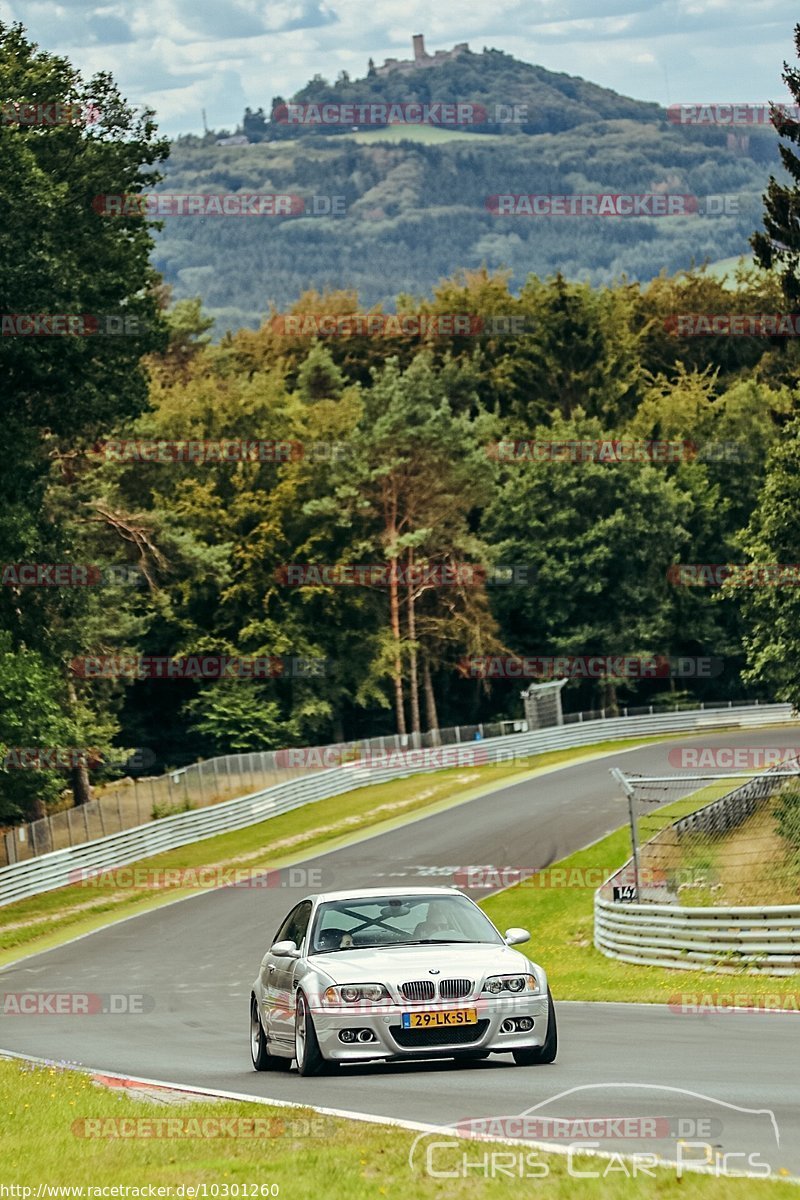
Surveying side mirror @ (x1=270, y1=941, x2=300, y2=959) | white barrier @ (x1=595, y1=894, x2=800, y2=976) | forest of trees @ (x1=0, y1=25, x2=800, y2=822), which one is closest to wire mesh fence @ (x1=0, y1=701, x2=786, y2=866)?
forest of trees @ (x1=0, y1=25, x2=800, y2=822)

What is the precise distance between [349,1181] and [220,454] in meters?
70.4

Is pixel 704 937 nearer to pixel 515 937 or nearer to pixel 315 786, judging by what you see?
pixel 515 937

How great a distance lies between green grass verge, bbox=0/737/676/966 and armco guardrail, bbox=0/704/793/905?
0.41 m

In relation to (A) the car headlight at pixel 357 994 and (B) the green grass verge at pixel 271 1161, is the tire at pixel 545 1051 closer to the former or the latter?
(A) the car headlight at pixel 357 994

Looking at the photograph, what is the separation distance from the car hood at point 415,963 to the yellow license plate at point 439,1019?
0.83ft

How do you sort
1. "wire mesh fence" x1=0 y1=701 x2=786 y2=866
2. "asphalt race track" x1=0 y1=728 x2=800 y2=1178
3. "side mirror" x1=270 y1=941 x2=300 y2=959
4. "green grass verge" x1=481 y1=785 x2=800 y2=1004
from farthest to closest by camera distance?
1. "wire mesh fence" x1=0 y1=701 x2=786 y2=866
2. "green grass verge" x1=481 y1=785 x2=800 y2=1004
3. "side mirror" x1=270 y1=941 x2=300 y2=959
4. "asphalt race track" x1=0 y1=728 x2=800 y2=1178

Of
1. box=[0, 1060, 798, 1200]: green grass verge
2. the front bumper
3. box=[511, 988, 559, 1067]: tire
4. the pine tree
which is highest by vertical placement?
the pine tree

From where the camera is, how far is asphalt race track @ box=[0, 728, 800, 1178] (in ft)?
33.4

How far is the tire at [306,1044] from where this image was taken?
13180mm

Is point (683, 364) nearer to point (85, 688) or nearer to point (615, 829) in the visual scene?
point (85, 688)

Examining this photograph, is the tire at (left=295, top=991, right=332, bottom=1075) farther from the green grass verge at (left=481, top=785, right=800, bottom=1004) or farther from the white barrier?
the white barrier

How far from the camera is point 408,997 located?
12.8 metres

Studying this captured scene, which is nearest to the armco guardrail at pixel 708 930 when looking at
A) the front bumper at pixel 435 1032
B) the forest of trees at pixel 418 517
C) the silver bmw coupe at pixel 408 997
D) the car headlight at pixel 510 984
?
the silver bmw coupe at pixel 408 997

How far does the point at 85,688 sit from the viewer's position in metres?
63.7
